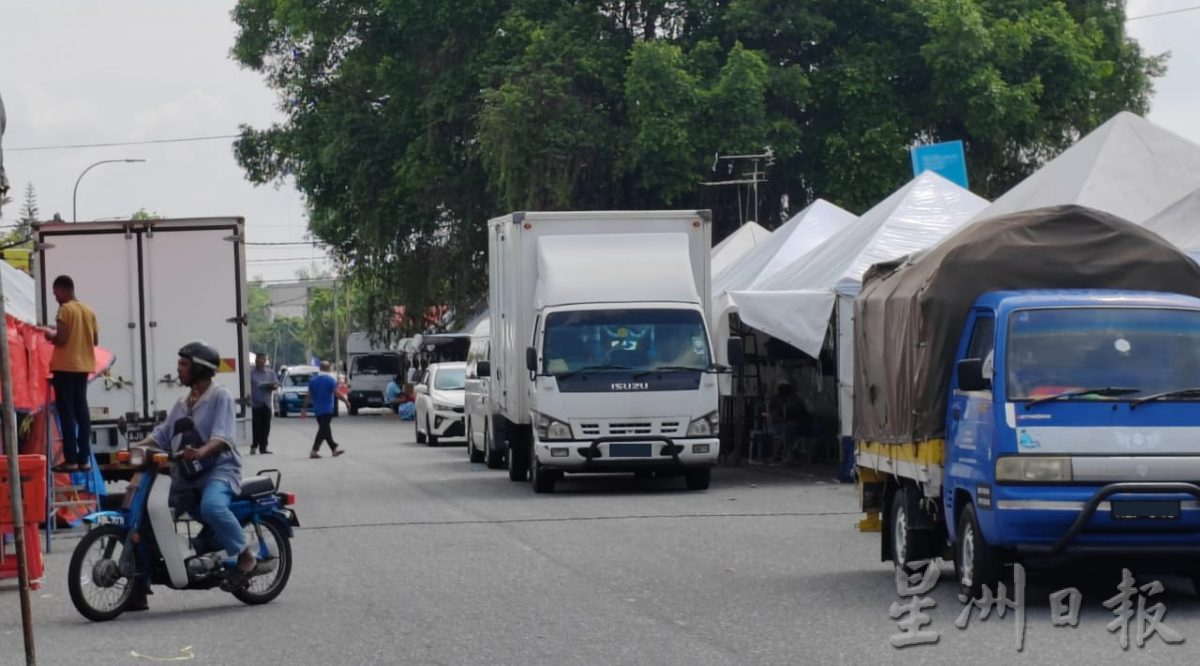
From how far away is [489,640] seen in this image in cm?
1075

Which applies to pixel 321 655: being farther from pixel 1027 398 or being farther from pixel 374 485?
pixel 374 485

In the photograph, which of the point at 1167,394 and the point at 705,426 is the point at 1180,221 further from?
the point at 1167,394

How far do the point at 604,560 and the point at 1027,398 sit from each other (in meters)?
4.51

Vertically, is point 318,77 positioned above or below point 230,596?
above

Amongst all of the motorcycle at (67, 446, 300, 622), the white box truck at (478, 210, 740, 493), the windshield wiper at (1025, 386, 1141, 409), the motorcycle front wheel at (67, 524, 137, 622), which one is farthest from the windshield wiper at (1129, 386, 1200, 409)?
the white box truck at (478, 210, 740, 493)

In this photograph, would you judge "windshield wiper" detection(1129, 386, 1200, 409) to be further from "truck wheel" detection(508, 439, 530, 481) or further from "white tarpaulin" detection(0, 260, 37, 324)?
"white tarpaulin" detection(0, 260, 37, 324)

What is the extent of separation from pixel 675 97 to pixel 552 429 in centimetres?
2141

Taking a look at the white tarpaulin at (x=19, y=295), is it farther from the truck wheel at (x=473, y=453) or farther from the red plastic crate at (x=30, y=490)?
the red plastic crate at (x=30, y=490)

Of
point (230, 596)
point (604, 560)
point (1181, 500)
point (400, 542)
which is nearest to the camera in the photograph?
point (1181, 500)

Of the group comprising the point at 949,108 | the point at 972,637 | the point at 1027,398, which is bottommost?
the point at 972,637

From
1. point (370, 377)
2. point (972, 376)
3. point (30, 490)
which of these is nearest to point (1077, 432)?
point (972, 376)

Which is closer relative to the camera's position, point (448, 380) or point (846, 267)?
point (846, 267)

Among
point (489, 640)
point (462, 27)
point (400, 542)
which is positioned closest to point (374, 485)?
point (400, 542)

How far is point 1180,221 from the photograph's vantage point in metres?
19.9
